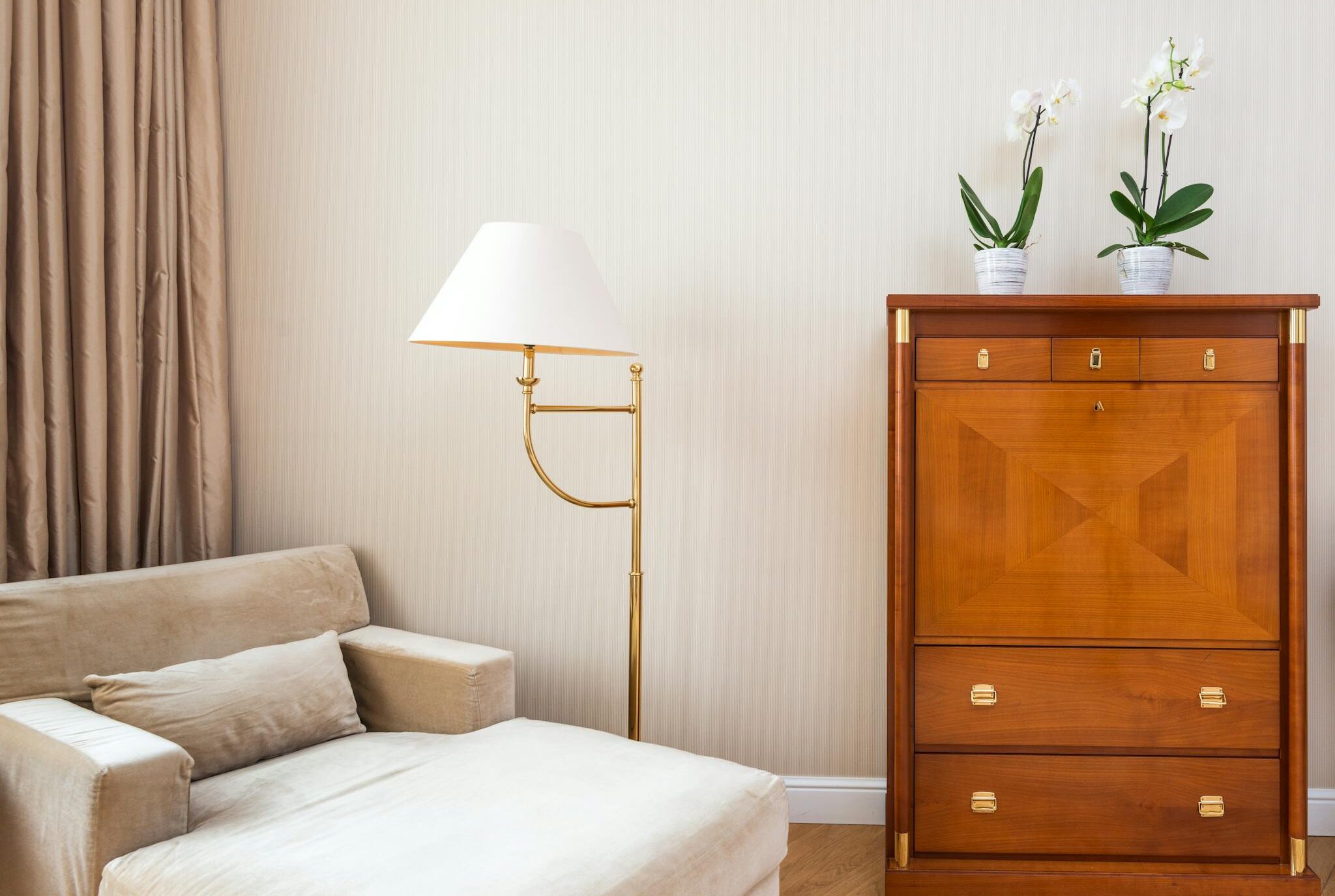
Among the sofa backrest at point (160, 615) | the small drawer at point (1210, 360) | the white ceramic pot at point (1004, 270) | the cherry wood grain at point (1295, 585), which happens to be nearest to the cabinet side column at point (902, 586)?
the white ceramic pot at point (1004, 270)

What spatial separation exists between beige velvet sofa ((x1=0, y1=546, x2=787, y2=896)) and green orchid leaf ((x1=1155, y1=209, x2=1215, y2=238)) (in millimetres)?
1488

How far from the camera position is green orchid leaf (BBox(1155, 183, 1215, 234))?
191 centimetres

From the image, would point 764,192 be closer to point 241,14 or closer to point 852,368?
point 852,368

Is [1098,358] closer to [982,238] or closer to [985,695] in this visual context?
[982,238]

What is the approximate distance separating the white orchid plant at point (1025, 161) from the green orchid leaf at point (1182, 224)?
272 millimetres

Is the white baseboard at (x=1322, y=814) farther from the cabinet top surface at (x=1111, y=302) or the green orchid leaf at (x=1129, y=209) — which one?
the green orchid leaf at (x=1129, y=209)

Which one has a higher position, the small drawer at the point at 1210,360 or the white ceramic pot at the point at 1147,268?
the white ceramic pot at the point at 1147,268

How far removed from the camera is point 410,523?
94.4 inches

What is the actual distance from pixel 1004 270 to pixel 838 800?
1.41 meters

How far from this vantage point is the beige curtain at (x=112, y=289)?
6.27ft

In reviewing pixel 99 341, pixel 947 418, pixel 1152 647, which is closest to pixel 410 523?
pixel 99 341

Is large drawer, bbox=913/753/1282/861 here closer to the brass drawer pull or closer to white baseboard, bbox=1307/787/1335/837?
the brass drawer pull

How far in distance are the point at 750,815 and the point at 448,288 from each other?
1.17 metres

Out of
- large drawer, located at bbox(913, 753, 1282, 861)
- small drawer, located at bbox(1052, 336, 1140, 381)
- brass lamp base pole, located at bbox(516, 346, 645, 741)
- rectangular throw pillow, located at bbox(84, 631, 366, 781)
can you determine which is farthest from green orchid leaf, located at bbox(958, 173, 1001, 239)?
rectangular throw pillow, located at bbox(84, 631, 366, 781)
